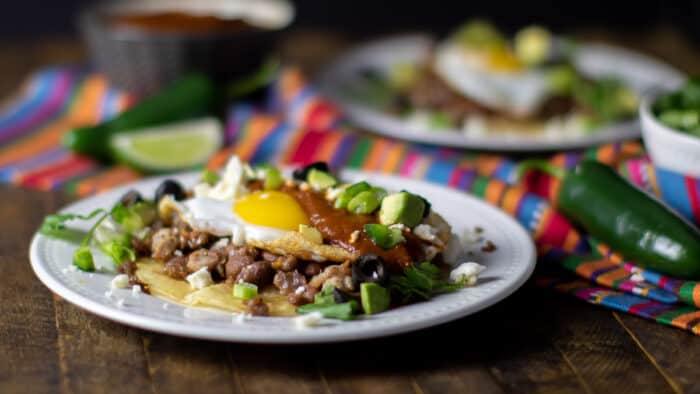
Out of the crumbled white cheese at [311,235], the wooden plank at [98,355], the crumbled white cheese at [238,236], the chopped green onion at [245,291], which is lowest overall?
the wooden plank at [98,355]

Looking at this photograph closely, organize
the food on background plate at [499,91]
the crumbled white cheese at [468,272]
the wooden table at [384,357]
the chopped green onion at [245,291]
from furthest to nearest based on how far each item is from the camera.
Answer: the food on background plate at [499,91] → the crumbled white cheese at [468,272] → the chopped green onion at [245,291] → the wooden table at [384,357]

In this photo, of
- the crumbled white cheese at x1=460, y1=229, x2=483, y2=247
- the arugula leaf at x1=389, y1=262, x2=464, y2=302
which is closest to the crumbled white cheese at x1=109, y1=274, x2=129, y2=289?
the arugula leaf at x1=389, y1=262, x2=464, y2=302

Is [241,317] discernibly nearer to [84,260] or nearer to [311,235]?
[311,235]

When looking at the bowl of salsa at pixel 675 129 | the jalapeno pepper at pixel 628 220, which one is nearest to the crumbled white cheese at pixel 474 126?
the jalapeno pepper at pixel 628 220

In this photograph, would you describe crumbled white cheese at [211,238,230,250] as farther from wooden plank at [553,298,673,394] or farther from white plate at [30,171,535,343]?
wooden plank at [553,298,673,394]

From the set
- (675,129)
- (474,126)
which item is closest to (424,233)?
(675,129)

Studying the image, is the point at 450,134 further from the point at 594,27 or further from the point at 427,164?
the point at 594,27

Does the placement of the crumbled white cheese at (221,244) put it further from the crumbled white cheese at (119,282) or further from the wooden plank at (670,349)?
the wooden plank at (670,349)
